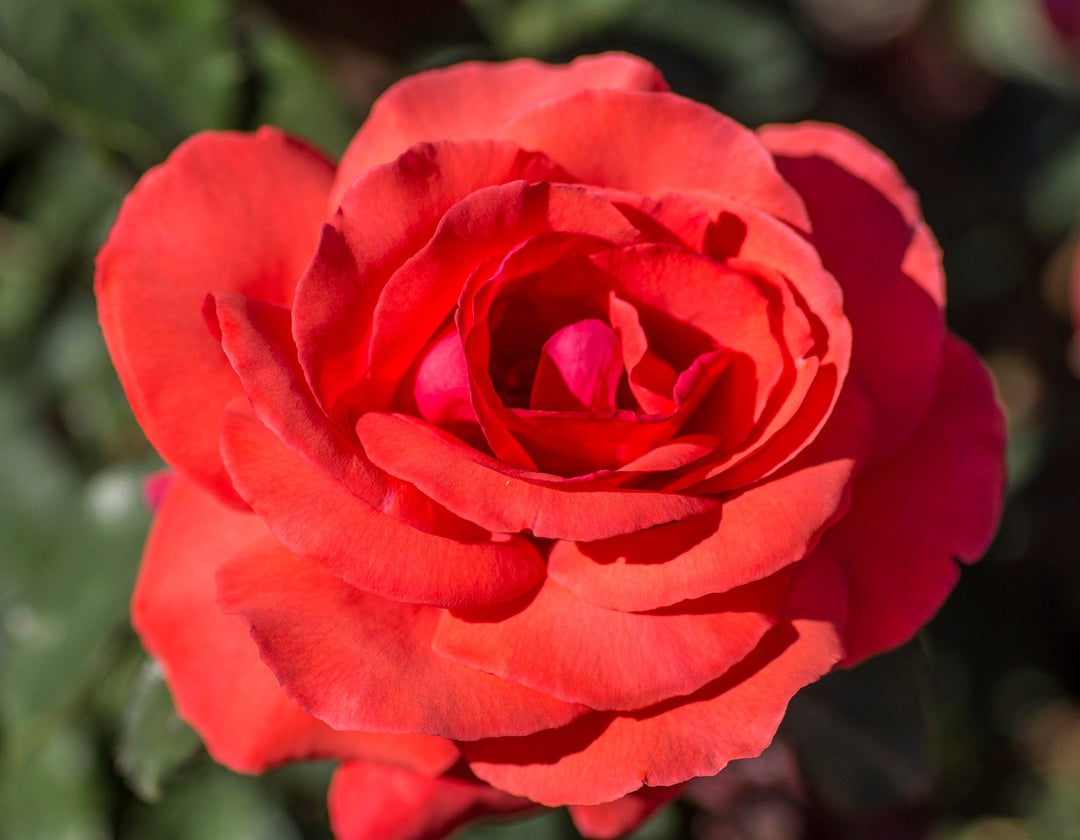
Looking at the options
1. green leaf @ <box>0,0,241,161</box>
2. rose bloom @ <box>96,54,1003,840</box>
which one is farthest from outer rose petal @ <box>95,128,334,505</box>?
green leaf @ <box>0,0,241,161</box>

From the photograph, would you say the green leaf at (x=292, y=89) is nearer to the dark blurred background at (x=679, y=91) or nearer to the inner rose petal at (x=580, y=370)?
the dark blurred background at (x=679, y=91)

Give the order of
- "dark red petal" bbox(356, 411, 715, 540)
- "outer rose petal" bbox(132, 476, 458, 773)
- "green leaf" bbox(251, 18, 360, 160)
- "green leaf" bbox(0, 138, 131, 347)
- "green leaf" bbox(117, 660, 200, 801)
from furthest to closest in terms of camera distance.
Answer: "green leaf" bbox(0, 138, 131, 347)
"green leaf" bbox(251, 18, 360, 160)
"green leaf" bbox(117, 660, 200, 801)
"outer rose petal" bbox(132, 476, 458, 773)
"dark red petal" bbox(356, 411, 715, 540)

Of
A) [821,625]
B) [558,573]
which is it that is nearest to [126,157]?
[558,573]

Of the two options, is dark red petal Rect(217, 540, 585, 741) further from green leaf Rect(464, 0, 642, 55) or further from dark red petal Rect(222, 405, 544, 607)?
green leaf Rect(464, 0, 642, 55)

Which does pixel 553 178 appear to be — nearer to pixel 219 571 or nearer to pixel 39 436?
pixel 219 571

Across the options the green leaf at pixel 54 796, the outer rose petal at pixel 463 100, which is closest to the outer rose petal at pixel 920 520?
the outer rose petal at pixel 463 100

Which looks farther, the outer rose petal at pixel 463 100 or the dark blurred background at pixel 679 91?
the dark blurred background at pixel 679 91

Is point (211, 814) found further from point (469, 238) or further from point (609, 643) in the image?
point (469, 238)
